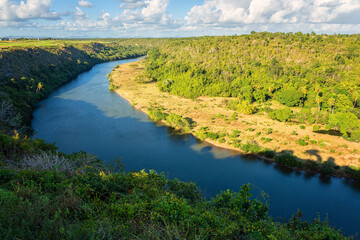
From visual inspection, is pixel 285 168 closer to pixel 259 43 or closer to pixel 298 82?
pixel 298 82

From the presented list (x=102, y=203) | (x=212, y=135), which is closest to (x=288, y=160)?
(x=212, y=135)

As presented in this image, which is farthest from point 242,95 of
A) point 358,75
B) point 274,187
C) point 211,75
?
point 274,187

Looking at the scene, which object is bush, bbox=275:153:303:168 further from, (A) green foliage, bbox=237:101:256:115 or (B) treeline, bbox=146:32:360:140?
(A) green foliage, bbox=237:101:256:115

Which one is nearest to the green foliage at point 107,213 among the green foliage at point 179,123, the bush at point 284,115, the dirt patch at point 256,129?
the dirt patch at point 256,129

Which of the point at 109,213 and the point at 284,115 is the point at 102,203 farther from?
the point at 284,115

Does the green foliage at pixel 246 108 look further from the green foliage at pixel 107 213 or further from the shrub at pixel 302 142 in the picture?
the green foliage at pixel 107 213

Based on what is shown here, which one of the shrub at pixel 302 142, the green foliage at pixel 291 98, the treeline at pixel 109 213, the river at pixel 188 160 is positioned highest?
the treeline at pixel 109 213
